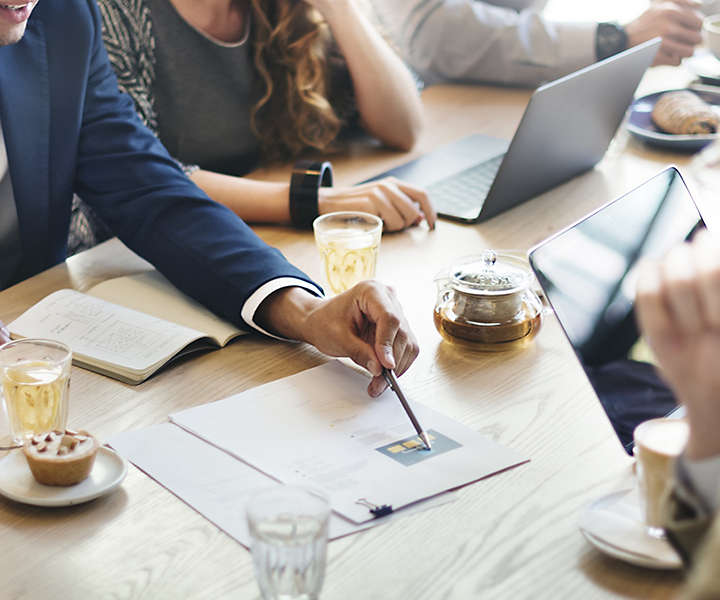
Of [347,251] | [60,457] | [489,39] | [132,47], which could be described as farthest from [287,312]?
[489,39]

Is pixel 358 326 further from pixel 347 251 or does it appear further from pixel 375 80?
pixel 375 80

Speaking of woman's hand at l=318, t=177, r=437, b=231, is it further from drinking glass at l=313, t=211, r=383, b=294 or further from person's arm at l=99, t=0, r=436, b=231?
drinking glass at l=313, t=211, r=383, b=294

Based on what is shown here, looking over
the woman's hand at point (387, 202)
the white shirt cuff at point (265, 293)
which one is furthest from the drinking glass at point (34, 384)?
the woman's hand at point (387, 202)

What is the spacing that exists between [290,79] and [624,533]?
1295 millimetres

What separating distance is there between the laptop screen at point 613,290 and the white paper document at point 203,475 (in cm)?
20

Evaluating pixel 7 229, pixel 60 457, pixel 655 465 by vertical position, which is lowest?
pixel 7 229

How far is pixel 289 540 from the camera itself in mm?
613

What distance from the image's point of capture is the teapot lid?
1.05 m

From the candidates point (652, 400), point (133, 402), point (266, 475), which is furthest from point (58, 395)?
point (652, 400)

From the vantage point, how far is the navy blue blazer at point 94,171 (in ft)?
4.02

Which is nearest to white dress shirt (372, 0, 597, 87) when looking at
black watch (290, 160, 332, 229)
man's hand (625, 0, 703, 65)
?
man's hand (625, 0, 703, 65)

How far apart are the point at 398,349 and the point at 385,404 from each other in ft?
0.23

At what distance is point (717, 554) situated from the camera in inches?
18.0

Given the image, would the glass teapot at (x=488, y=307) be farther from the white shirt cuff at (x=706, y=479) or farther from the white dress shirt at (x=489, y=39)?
the white dress shirt at (x=489, y=39)
